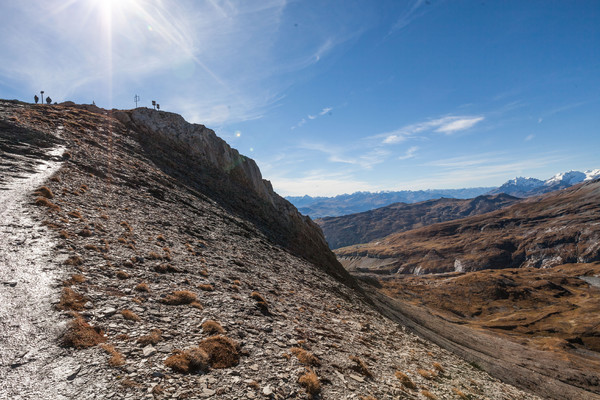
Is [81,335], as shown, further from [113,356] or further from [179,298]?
[179,298]

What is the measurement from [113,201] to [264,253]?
57.8 feet

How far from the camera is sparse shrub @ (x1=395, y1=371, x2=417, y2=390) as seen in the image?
16016 millimetres

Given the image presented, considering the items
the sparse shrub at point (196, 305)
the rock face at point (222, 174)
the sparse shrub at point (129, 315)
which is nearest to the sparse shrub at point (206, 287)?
the sparse shrub at point (196, 305)

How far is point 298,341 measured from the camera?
1526 centimetres

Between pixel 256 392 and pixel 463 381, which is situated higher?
pixel 256 392

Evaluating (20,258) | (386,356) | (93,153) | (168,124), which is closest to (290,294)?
(386,356)

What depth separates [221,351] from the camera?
1134 cm

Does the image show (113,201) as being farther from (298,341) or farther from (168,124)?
(168,124)

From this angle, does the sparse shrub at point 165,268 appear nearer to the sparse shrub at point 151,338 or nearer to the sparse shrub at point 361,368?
the sparse shrub at point 151,338

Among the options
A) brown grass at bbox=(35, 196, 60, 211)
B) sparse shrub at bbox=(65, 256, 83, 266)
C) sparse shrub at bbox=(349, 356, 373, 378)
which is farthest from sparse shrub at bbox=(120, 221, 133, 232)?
sparse shrub at bbox=(349, 356, 373, 378)

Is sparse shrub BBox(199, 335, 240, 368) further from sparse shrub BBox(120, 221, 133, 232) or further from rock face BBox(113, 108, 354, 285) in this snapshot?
rock face BBox(113, 108, 354, 285)

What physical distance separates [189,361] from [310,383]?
502 cm

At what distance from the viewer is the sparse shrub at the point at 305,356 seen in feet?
43.6

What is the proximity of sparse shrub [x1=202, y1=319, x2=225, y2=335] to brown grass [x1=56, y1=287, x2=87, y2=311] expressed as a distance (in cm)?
514
